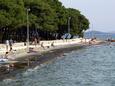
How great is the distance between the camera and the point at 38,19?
11938cm

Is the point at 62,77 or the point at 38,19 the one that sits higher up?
the point at 38,19

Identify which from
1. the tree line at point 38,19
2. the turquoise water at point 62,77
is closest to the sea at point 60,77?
the turquoise water at point 62,77

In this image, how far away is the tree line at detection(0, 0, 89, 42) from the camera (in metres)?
96.6

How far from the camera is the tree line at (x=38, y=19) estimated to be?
96.6m

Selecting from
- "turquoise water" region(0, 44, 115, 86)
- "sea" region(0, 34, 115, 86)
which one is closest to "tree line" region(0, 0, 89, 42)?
"sea" region(0, 34, 115, 86)

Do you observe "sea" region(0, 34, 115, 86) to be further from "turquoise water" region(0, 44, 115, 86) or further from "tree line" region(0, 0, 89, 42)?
"tree line" region(0, 0, 89, 42)

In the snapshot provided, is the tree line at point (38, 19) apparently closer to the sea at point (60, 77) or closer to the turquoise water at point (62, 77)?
the sea at point (60, 77)

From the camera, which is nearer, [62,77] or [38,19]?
[62,77]

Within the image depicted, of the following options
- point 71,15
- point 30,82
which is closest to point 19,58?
point 30,82

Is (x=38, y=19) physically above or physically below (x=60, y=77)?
above

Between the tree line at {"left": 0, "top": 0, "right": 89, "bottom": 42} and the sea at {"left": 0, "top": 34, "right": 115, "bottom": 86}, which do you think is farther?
the tree line at {"left": 0, "top": 0, "right": 89, "bottom": 42}

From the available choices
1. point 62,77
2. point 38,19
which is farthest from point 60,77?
point 38,19

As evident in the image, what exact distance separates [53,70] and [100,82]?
44.9ft

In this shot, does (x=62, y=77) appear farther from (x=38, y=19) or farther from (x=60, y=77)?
(x=38, y=19)
